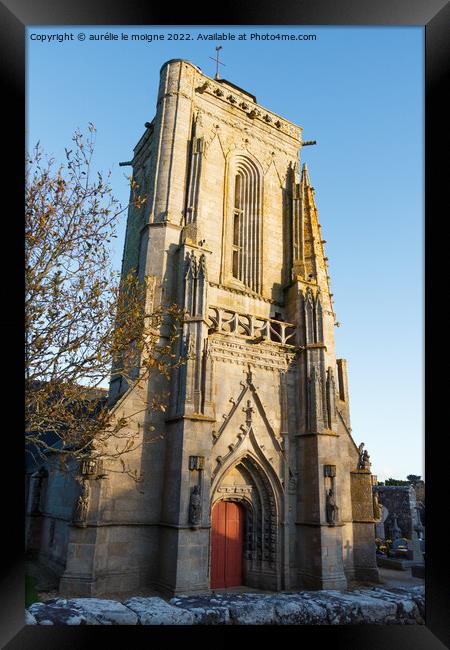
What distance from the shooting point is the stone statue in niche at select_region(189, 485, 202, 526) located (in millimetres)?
11648

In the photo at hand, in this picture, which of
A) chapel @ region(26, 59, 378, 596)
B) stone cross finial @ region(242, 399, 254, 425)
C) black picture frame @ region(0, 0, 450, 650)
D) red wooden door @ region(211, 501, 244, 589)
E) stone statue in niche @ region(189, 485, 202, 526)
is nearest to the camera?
black picture frame @ region(0, 0, 450, 650)

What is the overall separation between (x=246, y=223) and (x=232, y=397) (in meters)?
7.61

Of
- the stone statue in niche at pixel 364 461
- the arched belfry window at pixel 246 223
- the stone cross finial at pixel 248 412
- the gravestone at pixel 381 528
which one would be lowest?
the gravestone at pixel 381 528

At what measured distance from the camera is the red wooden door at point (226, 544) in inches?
534

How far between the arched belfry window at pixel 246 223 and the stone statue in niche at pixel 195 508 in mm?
8346

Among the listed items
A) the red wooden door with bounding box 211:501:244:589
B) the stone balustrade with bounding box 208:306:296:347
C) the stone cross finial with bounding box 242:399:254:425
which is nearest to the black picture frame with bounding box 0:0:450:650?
the stone cross finial with bounding box 242:399:254:425

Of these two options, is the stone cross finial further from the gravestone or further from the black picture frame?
the gravestone

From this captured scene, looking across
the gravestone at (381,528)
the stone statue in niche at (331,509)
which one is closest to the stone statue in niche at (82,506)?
the stone statue in niche at (331,509)

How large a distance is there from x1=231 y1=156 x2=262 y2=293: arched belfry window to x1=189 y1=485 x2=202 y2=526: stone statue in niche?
8.35 meters
